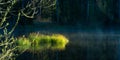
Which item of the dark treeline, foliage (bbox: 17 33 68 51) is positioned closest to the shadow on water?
foliage (bbox: 17 33 68 51)

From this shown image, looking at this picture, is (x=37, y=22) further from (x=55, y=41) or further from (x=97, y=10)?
(x=55, y=41)

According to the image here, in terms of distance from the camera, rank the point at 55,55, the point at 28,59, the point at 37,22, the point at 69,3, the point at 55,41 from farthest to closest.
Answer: the point at 69,3 → the point at 37,22 → the point at 55,41 → the point at 55,55 → the point at 28,59

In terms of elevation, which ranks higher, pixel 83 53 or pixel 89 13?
pixel 83 53

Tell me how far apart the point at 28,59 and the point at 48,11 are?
19972mm

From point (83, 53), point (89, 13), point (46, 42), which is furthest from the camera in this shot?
point (89, 13)

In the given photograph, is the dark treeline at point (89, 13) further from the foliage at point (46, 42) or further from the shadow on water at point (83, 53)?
the foliage at point (46, 42)

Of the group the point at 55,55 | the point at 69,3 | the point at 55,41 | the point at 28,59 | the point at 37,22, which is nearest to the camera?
the point at 28,59

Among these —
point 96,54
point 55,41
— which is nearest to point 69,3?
point 55,41

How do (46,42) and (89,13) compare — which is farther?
(89,13)

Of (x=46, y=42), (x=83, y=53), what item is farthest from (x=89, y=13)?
(x=83, y=53)

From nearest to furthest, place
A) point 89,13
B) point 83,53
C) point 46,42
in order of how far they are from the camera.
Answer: point 83,53
point 46,42
point 89,13

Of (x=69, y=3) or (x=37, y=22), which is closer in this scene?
(x=37, y=22)

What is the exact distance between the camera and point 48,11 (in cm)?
3562

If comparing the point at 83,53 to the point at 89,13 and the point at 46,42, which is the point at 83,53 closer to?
the point at 46,42
